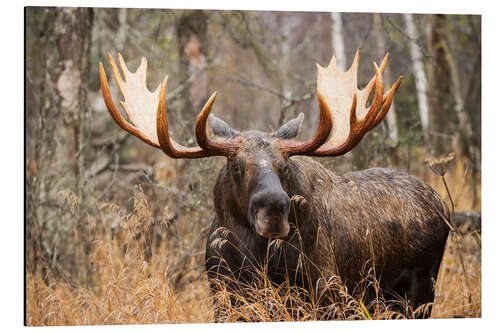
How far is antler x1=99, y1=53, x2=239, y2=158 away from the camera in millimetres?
3840

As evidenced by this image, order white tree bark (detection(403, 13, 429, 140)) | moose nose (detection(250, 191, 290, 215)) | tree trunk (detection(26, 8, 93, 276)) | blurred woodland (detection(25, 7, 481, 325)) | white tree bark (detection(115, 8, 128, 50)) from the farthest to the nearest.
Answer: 1. white tree bark (detection(115, 8, 128, 50))
2. white tree bark (detection(403, 13, 429, 140))
3. tree trunk (detection(26, 8, 93, 276))
4. blurred woodland (detection(25, 7, 481, 325))
5. moose nose (detection(250, 191, 290, 215))

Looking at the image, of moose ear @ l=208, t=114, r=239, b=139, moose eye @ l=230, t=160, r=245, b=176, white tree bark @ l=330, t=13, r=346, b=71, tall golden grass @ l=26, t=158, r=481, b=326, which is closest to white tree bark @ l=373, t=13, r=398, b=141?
white tree bark @ l=330, t=13, r=346, b=71

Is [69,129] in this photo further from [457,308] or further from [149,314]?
[457,308]

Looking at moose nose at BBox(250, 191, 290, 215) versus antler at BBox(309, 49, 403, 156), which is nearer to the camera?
moose nose at BBox(250, 191, 290, 215)

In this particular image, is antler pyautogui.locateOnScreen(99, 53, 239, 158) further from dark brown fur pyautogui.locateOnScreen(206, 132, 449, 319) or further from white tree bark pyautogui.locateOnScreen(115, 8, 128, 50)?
white tree bark pyautogui.locateOnScreen(115, 8, 128, 50)

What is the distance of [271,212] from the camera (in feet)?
12.0

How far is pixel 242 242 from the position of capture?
4020mm

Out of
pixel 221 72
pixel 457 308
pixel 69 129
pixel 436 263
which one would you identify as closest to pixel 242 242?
pixel 436 263

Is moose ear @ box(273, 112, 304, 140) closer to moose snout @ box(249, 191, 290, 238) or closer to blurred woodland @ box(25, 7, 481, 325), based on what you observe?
moose snout @ box(249, 191, 290, 238)

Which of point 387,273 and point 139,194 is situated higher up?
point 139,194

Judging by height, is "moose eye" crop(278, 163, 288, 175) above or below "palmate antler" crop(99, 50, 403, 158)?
below

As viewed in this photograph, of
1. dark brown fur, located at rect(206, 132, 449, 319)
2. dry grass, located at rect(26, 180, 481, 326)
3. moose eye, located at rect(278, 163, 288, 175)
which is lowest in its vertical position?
dry grass, located at rect(26, 180, 481, 326)

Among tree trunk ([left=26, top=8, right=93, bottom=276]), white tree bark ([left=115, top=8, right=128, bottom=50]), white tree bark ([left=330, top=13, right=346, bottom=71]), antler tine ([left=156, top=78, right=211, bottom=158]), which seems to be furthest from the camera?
white tree bark ([left=330, top=13, right=346, bottom=71])
